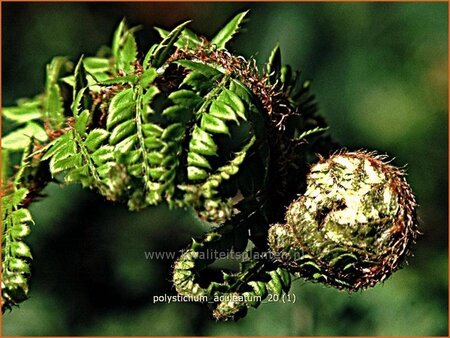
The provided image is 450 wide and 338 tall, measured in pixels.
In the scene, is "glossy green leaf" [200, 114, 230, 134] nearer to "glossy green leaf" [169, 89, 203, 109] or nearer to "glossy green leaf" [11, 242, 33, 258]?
"glossy green leaf" [169, 89, 203, 109]

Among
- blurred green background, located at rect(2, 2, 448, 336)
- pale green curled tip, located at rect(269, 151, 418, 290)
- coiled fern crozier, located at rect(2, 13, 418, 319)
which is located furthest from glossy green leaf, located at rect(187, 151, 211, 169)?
blurred green background, located at rect(2, 2, 448, 336)

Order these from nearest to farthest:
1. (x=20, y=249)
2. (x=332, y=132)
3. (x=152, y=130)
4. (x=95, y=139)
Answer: (x=152, y=130), (x=95, y=139), (x=20, y=249), (x=332, y=132)

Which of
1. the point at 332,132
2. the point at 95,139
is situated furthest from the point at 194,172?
the point at 332,132

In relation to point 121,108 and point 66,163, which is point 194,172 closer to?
point 121,108

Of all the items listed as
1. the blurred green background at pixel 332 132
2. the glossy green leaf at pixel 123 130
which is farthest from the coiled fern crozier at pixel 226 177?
the blurred green background at pixel 332 132

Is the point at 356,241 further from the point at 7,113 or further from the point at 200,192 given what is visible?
the point at 7,113

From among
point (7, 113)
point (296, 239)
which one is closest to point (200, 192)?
point (296, 239)

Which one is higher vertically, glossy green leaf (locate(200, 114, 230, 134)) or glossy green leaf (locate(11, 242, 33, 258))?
glossy green leaf (locate(200, 114, 230, 134))

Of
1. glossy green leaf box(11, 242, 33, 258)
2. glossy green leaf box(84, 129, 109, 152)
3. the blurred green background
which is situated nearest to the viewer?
glossy green leaf box(84, 129, 109, 152)
